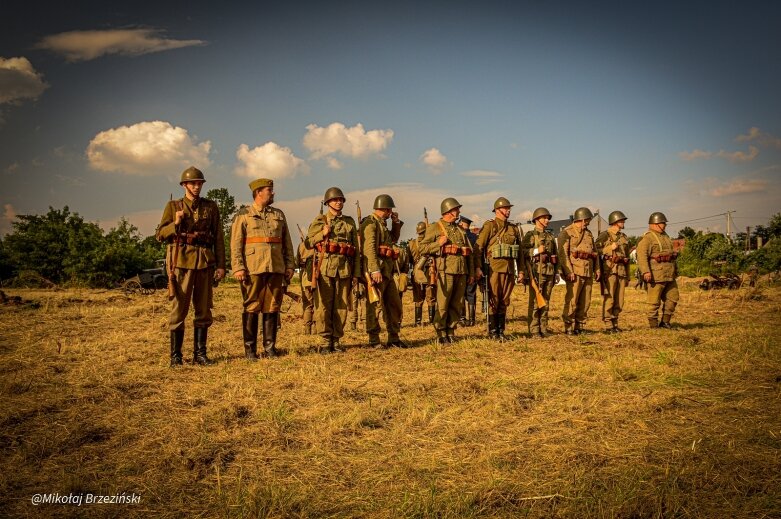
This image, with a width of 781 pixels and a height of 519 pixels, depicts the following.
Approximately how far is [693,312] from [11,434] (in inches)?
623

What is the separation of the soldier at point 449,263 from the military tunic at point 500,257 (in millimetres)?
512

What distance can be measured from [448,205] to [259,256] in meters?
3.60

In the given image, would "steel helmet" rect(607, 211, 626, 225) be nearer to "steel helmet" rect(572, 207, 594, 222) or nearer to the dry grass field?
"steel helmet" rect(572, 207, 594, 222)

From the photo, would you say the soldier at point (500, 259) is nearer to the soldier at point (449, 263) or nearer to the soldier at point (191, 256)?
the soldier at point (449, 263)

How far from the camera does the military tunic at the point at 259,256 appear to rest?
785 cm

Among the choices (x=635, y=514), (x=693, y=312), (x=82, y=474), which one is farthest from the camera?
(x=693, y=312)

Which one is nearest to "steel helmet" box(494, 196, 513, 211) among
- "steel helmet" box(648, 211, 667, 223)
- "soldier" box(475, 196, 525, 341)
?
"soldier" box(475, 196, 525, 341)

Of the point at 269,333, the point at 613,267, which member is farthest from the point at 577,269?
the point at 269,333

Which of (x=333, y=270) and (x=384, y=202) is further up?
(x=384, y=202)

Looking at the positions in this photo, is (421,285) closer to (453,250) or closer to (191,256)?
(453,250)

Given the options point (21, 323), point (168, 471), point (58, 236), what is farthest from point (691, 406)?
point (58, 236)

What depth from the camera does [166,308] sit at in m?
15.6

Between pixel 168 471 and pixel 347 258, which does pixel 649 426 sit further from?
pixel 347 258

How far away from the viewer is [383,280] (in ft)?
29.6
